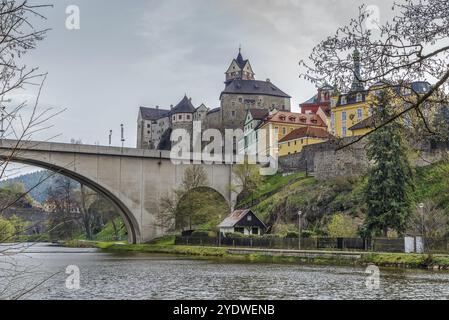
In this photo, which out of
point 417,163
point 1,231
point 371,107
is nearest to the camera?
point 1,231

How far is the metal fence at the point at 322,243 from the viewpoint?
118 ft

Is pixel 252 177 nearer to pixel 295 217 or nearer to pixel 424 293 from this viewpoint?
pixel 295 217

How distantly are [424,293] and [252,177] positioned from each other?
48359 millimetres

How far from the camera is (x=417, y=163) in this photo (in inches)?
2128

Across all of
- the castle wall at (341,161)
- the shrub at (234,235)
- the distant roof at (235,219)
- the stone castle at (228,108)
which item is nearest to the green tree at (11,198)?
the shrub at (234,235)

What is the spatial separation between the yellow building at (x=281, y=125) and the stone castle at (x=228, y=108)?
39.6 ft

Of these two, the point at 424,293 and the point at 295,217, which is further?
the point at 295,217

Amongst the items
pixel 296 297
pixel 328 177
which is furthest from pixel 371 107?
pixel 328 177

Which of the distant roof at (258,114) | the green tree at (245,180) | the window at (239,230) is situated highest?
the distant roof at (258,114)

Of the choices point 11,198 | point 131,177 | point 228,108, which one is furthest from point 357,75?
point 228,108

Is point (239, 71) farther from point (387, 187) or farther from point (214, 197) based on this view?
point (387, 187)

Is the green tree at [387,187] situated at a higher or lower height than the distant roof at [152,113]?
lower

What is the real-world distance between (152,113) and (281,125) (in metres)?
50.7

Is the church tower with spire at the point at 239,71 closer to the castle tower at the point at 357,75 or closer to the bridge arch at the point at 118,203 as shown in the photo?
the bridge arch at the point at 118,203
